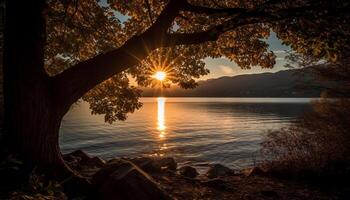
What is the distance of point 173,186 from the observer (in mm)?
11586

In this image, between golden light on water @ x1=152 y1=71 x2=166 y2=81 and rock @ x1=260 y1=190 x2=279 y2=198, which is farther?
golden light on water @ x1=152 y1=71 x2=166 y2=81

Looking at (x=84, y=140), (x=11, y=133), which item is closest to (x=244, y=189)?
(x=11, y=133)

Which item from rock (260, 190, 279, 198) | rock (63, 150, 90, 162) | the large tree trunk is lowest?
rock (63, 150, 90, 162)

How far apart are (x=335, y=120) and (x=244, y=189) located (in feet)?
24.5

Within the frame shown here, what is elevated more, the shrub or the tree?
the tree

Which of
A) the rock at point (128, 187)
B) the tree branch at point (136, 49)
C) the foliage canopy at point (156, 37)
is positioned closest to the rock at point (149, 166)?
the foliage canopy at point (156, 37)

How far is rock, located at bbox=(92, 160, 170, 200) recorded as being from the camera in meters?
8.33

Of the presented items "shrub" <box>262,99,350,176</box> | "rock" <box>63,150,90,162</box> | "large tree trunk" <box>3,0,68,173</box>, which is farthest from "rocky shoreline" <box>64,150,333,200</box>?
"rock" <box>63,150,90,162</box>

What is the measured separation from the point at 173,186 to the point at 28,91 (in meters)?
6.04

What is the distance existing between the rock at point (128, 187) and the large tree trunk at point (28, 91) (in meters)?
2.00

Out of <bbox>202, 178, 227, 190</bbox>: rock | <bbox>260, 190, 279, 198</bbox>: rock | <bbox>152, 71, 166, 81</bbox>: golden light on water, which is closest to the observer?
<bbox>260, 190, 279, 198</bbox>: rock

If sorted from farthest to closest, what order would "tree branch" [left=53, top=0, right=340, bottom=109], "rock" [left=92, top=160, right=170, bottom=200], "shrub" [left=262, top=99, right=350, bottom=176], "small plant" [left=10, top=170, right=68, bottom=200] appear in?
"shrub" [left=262, top=99, right=350, bottom=176], "tree branch" [left=53, top=0, right=340, bottom=109], "rock" [left=92, top=160, right=170, bottom=200], "small plant" [left=10, top=170, right=68, bottom=200]

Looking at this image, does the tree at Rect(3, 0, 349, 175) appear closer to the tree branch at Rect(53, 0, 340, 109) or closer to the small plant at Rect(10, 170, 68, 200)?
the tree branch at Rect(53, 0, 340, 109)

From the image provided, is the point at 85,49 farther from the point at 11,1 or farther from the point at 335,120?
the point at 335,120
